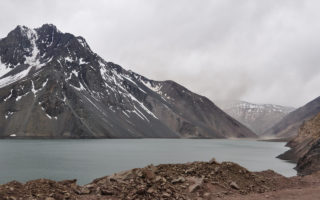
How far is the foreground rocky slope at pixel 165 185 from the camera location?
671 inches

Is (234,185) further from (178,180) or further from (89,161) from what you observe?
(89,161)

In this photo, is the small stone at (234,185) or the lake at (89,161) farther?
the lake at (89,161)

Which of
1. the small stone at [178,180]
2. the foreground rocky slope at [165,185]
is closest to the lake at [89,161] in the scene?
the foreground rocky slope at [165,185]

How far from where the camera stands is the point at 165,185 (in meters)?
18.8

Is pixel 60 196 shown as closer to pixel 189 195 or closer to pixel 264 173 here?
pixel 189 195

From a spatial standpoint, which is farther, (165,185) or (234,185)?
(234,185)

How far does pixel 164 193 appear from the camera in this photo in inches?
698

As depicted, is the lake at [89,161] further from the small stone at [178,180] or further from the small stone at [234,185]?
the small stone at [234,185]

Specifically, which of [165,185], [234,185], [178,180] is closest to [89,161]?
[178,180]

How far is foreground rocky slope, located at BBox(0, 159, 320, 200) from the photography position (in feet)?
55.9

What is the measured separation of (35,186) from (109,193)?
440 centimetres

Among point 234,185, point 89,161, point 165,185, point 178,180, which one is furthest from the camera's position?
point 89,161

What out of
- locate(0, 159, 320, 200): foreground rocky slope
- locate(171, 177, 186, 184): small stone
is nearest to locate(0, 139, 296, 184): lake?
locate(0, 159, 320, 200): foreground rocky slope

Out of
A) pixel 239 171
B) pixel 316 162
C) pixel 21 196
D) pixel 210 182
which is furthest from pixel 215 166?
pixel 316 162
